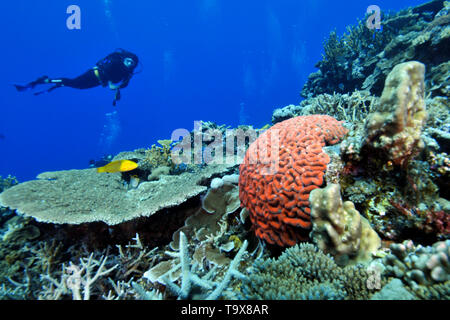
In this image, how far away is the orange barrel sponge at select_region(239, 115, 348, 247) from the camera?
8.03ft

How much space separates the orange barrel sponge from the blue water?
6506 cm

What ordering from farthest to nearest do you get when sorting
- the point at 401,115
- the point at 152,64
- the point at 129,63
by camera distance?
the point at 152,64 → the point at 129,63 → the point at 401,115

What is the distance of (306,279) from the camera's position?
1938 millimetres

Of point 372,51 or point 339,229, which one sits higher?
point 372,51

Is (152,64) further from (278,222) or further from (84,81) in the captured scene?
(278,222)

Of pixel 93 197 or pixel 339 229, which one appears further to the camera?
pixel 93 197

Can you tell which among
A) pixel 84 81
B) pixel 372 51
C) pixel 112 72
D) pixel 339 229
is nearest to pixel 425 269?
pixel 339 229

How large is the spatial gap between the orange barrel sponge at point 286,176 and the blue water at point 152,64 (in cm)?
6506

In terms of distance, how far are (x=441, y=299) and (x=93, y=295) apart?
11.5 feet

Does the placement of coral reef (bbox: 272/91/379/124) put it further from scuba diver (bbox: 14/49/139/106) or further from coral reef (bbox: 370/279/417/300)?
scuba diver (bbox: 14/49/139/106)

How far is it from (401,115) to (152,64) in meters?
128

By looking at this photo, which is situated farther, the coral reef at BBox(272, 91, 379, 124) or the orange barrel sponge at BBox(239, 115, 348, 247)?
the coral reef at BBox(272, 91, 379, 124)

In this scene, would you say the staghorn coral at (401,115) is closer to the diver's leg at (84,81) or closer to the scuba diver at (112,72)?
the scuba diver at (112,72)

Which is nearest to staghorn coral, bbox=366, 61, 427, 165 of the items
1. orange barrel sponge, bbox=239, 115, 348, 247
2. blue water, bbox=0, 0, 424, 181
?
orange barrel sponge, bbox=239, 115, 348, 247
